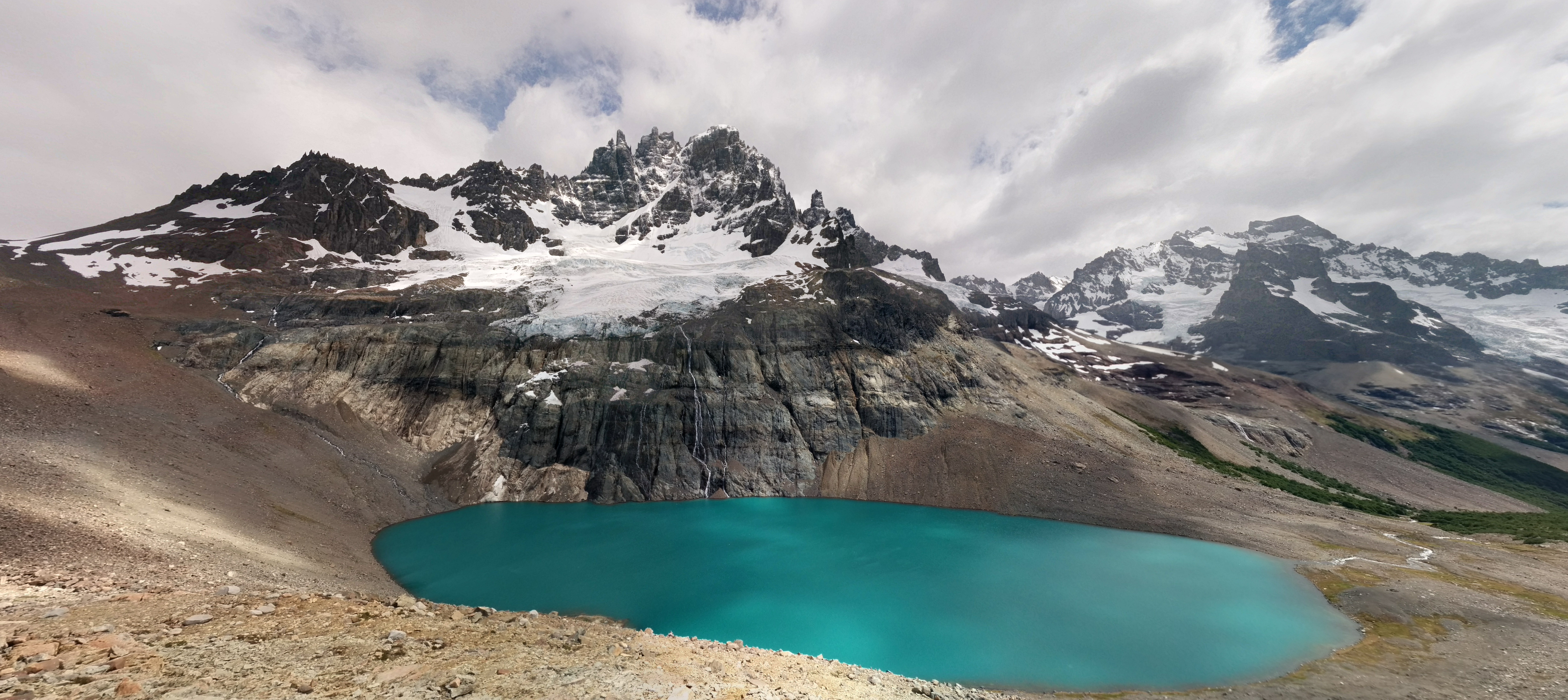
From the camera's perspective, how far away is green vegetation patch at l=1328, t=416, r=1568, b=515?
316ft

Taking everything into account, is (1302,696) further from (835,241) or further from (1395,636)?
(835,241)

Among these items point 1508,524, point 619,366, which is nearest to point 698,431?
point 619,366

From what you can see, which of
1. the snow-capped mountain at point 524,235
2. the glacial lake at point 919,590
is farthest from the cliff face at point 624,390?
the glacial lake at point 919,590

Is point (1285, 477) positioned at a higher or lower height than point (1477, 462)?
lower

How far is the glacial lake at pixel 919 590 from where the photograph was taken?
25.4m

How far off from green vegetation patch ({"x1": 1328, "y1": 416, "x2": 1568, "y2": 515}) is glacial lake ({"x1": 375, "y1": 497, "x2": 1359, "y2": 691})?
103584 mm

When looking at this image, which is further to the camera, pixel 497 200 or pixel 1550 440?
pixel 497 200

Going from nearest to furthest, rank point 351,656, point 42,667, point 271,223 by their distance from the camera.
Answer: point 42,667 < point 351,656 < point 271,223

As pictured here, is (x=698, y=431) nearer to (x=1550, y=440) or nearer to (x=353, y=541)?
(x=353, y=541)

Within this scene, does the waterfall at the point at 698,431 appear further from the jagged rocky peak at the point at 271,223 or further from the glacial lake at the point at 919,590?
the jagged rocky peak at the point at 271,223

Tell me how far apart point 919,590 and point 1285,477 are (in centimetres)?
7604

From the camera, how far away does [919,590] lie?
34.7m

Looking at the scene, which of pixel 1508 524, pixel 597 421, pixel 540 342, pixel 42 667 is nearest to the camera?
pixel 42 667

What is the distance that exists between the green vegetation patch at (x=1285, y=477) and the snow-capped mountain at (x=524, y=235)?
229ft
